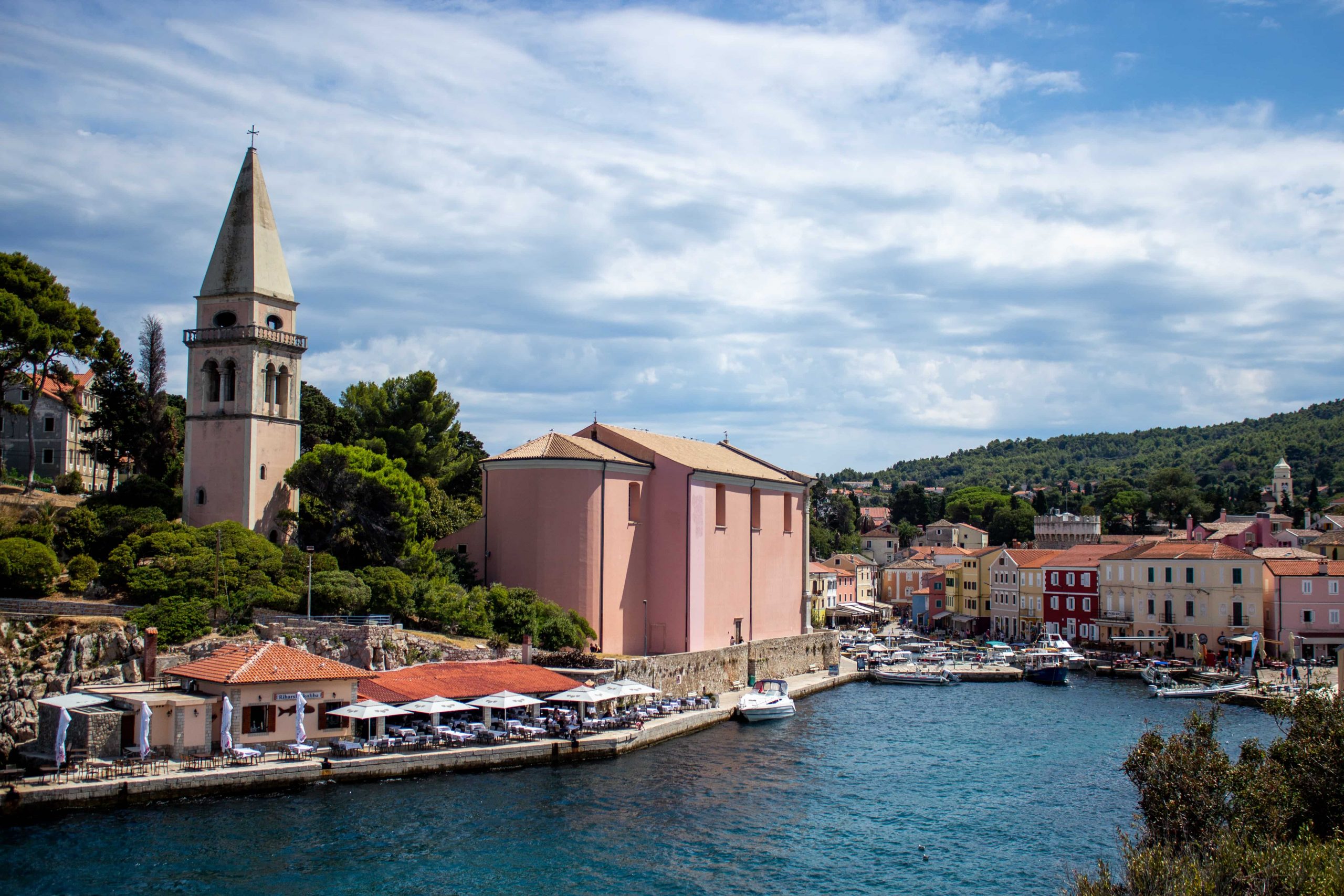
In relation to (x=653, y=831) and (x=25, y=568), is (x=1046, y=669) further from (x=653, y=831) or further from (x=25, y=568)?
(x=25, y=568)

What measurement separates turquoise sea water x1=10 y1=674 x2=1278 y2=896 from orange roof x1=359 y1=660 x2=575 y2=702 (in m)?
3.36

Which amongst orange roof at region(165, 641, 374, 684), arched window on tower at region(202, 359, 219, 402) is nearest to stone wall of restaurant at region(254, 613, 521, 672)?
orange roof at region(165, 641, 374, 684)

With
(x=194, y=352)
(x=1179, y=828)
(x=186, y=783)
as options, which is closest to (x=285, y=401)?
(x=194, y=352)

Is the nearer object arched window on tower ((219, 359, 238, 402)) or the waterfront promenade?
the waterfront promenade

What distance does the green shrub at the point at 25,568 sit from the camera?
30297mm

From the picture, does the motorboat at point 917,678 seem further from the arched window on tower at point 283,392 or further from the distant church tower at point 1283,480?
the distant church tower at point 1283,480

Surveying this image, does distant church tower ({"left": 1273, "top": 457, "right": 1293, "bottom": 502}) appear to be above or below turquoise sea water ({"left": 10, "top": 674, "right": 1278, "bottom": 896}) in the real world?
above

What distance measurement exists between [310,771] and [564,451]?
17.7m

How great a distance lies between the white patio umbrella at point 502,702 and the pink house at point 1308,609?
40508 mm

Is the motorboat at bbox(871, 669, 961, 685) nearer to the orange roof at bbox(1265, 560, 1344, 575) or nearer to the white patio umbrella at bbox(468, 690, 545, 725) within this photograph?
the orange roof at bbox(1265, 560, 1344, 575)

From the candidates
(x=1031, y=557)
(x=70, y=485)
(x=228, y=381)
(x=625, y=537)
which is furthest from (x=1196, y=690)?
(x=70, y=485)

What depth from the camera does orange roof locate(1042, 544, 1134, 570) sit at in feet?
204

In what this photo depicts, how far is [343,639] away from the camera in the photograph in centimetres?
3094

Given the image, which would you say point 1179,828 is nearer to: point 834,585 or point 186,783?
point 186,783
